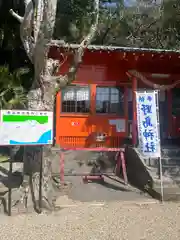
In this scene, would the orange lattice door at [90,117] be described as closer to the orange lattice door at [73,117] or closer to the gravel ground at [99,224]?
the orange lattice door at [73,117]

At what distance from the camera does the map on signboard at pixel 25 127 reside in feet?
20.9

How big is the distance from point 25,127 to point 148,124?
11.6 ft

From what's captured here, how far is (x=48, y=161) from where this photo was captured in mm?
7340

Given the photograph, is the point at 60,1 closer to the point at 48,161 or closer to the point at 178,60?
the point at 178,60

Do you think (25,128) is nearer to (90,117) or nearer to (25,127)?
(25,127)

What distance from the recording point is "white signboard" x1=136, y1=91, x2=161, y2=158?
850 centimetres

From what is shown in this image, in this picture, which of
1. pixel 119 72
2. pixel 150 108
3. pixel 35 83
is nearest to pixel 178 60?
pixel 119 72

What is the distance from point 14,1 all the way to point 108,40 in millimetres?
5844

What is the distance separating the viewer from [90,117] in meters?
12.1

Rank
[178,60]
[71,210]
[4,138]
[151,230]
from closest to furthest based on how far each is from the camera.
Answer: [151,230]
[4,138]
[71,210]
[178,60]

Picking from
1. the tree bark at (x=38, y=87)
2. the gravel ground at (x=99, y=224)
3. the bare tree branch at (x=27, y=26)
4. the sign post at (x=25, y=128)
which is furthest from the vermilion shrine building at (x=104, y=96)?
the sign post at (x=25, y=128)

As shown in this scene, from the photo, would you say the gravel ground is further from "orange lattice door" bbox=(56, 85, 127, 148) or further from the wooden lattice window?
the wooden lattice window

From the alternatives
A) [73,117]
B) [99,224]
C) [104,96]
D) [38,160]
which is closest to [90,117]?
[73,117]

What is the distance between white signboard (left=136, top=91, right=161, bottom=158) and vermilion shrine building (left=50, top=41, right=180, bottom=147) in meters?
2.95
